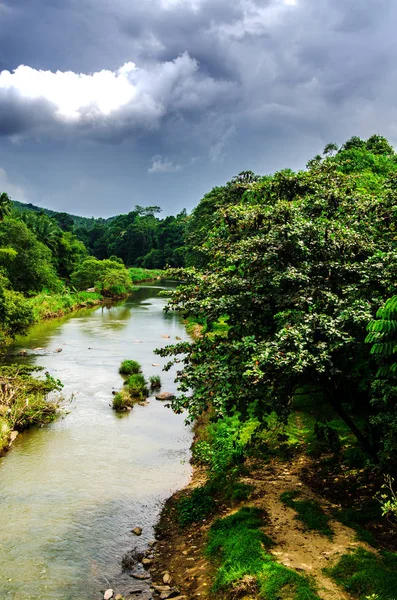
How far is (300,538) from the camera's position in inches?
364

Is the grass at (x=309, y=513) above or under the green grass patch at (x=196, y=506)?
above

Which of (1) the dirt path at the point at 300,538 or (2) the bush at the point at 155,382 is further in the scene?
(2) the bush at the point at 155,382

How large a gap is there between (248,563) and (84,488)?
7068mm

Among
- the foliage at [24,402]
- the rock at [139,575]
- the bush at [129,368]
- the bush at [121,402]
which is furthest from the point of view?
the bush at [129,368]

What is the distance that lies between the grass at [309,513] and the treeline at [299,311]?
69.0 inches

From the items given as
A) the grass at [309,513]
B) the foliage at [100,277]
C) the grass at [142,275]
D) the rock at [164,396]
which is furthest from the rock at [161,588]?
the grass at [142,275]

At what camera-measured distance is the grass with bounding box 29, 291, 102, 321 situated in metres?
46.0

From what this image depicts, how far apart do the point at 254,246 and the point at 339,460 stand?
22.7 feet

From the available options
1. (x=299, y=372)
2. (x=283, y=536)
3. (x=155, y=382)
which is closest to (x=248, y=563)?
(x=283, y=536)

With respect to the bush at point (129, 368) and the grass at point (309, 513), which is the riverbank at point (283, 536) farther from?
the bush at point (129, 368)

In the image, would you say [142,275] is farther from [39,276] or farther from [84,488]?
[84,488]

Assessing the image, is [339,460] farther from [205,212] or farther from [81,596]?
[205,212]

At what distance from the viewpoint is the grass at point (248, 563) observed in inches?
301

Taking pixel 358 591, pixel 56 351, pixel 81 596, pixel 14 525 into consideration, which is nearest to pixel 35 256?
pixel 56 351
